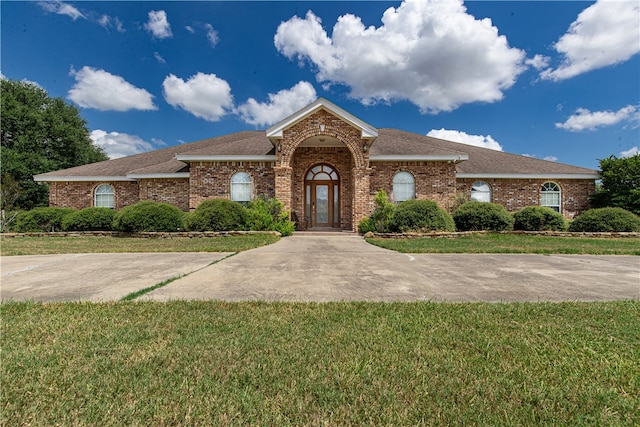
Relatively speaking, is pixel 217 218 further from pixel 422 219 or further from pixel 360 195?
pixel 422 219

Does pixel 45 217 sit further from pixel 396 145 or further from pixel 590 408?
pixel 590 408

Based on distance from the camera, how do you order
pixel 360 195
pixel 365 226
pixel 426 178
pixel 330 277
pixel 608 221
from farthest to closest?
1. pixel 426 178
2. pixel 360 195
3. pixel 365 226
4. pixel 608 221
5. pixel 330 277

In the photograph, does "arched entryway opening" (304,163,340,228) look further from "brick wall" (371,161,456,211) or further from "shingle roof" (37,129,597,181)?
"shingle roof" (37,129,597,181)

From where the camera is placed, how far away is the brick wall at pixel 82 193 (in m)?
17.2

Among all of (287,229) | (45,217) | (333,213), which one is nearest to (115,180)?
(45,217)

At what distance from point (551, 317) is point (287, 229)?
1083 centimetres

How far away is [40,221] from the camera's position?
14.5 m

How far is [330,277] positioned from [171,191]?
14.0 metres

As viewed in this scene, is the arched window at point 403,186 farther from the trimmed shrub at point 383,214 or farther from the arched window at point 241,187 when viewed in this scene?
the arched window at point 241,187

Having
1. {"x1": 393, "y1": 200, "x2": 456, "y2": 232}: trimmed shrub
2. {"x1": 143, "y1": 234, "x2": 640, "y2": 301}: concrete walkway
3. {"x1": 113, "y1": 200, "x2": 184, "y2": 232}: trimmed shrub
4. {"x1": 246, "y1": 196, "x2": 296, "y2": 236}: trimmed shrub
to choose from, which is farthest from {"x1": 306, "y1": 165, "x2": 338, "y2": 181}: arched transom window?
{"x1": 143, "y1": 234, "x2": 640, "y2": 301}: concrete walkway

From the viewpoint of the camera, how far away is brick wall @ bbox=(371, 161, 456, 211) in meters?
15.0

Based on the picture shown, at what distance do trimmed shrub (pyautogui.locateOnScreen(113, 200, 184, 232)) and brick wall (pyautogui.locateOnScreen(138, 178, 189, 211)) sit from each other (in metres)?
3.42

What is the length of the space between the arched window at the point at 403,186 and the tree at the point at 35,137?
31.9 metres

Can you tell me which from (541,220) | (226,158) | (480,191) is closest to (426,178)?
(480,191)
